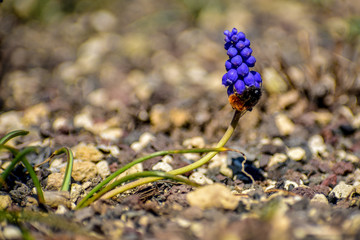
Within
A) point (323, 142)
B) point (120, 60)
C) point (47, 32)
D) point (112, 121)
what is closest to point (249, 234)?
point (323, 142)

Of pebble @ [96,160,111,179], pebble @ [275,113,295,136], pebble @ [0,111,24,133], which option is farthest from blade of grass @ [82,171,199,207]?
pebble @ [0,111,24,133]

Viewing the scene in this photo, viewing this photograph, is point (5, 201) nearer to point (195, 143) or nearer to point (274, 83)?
point (195, 143)

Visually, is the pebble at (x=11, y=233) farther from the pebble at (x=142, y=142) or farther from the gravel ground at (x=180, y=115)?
the pebble at (x=142, y=142)

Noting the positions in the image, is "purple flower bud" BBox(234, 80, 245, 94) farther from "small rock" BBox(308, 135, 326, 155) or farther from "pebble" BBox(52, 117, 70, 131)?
"pebble" BBox(52, 117, 70, 131)

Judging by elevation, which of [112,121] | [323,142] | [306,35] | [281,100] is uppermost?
[306,35]

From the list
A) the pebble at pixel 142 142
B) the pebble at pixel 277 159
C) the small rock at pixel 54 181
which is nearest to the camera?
the small rock at pixel 54 181

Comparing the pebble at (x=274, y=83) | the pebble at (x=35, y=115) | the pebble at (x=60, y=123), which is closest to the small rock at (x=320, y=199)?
the pebble at (x=274, y=83)

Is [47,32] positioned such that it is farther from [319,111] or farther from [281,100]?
[319,111]

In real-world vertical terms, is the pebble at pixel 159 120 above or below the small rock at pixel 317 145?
below
